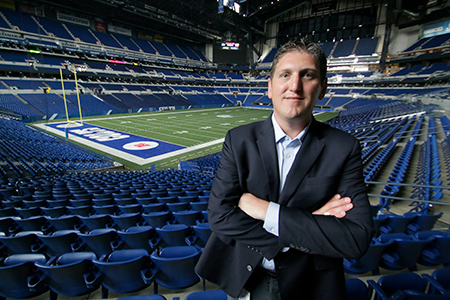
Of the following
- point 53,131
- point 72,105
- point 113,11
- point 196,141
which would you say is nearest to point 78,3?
point 113,11

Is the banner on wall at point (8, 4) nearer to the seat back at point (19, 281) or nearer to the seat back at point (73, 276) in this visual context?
the seat back at point (19, 281)

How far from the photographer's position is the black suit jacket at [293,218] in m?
1.24

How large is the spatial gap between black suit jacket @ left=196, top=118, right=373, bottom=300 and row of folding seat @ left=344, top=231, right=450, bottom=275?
1.65 m

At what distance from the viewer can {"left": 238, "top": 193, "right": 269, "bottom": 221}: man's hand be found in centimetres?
138

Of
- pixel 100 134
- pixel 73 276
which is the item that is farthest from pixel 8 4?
pixel 73 276

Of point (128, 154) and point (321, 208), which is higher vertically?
point (321, 208)

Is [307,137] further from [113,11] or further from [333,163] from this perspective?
[113,11]

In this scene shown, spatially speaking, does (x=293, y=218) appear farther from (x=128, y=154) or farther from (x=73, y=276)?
(x=128, y=154)

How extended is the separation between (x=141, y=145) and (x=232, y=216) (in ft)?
61.5

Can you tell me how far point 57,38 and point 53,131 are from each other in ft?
98.0

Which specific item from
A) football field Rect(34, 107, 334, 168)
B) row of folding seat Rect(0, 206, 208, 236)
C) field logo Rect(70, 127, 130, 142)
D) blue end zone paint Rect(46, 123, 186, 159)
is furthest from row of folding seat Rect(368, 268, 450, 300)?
field logo Rect(70, 127, 130, 142)

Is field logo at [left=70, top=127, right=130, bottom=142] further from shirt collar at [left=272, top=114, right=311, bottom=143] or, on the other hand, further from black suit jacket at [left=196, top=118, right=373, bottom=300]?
shirt collar at [left=272, top=114, right=311, bottom=143]

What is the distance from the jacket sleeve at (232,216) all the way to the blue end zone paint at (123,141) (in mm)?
15672

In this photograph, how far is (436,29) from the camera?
39.2 meters
